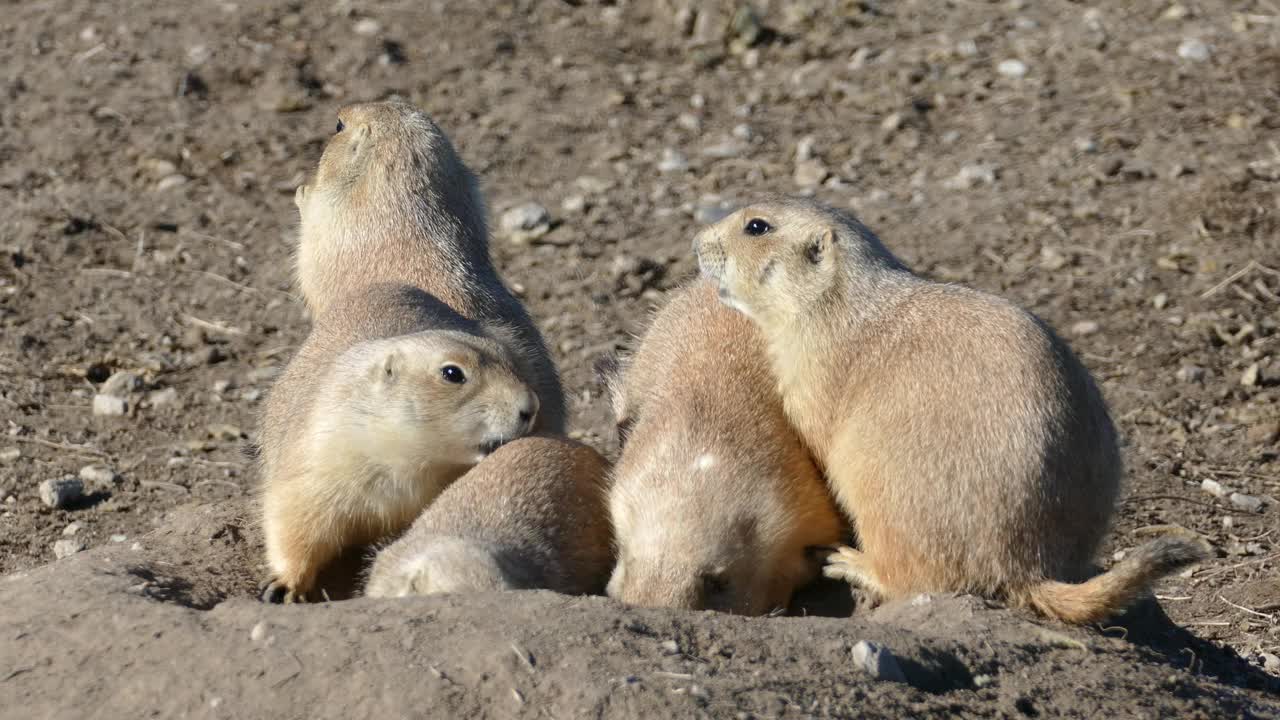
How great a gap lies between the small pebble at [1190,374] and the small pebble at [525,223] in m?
3.98

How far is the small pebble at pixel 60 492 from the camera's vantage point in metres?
7.07

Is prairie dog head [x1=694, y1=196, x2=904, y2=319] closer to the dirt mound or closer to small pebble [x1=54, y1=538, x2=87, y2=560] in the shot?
the dirt mound

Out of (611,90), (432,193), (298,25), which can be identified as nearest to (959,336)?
(432,193)

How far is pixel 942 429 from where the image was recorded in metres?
4.96

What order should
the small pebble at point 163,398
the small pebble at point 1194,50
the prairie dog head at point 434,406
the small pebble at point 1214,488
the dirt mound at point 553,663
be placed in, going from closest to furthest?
the dirt mound at point 553,663
the prairie dog head at point 434,406
the small pebble at point 1214,488
the small pebble at point 163,398
the small pebble at point 1194,50

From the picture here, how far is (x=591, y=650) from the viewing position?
165 inches

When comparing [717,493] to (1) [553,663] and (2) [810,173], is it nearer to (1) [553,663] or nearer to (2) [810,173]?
(1) [553,663]

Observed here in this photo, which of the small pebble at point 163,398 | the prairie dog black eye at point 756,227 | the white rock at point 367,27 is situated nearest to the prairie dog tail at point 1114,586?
the prairie dog black eye at point 756,227

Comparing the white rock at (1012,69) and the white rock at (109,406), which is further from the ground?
the white rock at (1012,69)

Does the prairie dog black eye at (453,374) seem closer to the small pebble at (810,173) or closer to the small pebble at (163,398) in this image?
the small pebble at (163,398)

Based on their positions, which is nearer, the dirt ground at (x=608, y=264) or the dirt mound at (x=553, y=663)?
the dirt mound at (x=553, y=663)

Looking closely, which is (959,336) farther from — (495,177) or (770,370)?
(495,177)

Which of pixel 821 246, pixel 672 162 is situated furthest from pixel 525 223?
pixel 821 246

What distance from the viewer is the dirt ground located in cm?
432
